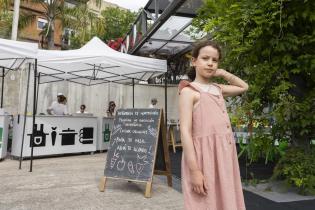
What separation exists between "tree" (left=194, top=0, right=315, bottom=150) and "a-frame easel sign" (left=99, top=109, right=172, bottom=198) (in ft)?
4.71

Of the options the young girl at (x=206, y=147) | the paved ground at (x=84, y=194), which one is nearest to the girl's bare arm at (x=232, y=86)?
the young girl at (x=206, y=147)

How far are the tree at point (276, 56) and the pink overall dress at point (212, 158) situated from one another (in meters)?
2.78

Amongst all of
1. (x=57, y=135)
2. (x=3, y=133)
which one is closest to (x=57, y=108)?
(x=57, y=135)

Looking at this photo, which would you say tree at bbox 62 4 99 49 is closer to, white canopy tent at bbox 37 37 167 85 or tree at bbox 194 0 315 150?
white canopy tent at bbox 37 37 167 85

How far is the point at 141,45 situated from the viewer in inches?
483

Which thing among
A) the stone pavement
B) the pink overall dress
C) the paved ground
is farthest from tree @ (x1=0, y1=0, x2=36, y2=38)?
the pink overall dress

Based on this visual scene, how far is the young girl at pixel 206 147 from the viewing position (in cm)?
233

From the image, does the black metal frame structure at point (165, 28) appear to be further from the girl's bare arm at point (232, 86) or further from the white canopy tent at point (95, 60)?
the girl's bare arm at point (232, 86)

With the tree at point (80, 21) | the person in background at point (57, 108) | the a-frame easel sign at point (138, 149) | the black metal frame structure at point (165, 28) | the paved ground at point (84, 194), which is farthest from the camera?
the tree at point (80, 21)

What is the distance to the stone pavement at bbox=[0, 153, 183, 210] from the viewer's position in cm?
463

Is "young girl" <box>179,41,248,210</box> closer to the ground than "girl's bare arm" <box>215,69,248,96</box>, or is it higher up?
closer to the ground

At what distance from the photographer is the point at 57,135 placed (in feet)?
31.7

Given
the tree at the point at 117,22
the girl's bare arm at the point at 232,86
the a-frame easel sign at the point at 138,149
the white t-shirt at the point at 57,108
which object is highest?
the tree at the point at 117,22

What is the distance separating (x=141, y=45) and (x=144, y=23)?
2.70ft
